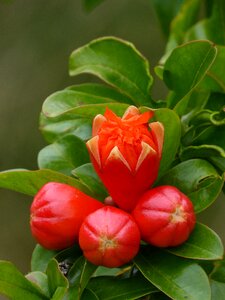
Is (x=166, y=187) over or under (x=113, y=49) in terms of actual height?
under

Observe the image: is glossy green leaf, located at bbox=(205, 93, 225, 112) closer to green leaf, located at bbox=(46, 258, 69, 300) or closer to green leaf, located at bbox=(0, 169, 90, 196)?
green leaf, located at bbox=(0, 169, 90, 196)

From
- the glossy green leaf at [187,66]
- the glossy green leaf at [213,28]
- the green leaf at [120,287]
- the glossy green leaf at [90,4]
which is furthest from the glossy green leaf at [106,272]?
the glossy green leaf at [90,4]

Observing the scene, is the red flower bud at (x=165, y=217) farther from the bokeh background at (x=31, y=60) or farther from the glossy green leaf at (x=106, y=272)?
the bokeh background at (x=31, y=60)

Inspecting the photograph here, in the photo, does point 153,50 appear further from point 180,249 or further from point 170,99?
point 180,249

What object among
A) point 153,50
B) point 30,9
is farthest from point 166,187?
point 30,9

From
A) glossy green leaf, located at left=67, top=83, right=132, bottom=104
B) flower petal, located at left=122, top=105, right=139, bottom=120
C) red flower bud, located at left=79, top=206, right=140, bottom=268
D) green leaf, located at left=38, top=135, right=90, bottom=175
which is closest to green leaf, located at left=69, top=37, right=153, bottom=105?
glossy green leaf, located at left=67, top=83, right=132, bottom=104

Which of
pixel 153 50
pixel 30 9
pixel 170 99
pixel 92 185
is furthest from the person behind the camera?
pixel 30 9

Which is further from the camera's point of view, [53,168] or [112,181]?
[53,168]
